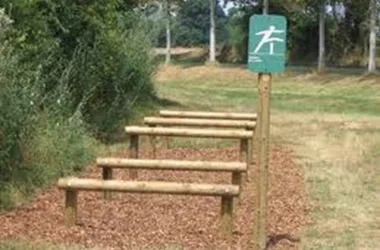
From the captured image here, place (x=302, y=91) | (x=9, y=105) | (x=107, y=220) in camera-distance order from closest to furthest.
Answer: (x=107, y=220), (x=9, y=105), (x=302, y=91)

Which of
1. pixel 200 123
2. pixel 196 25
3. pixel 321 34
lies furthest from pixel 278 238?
pixel 196 25

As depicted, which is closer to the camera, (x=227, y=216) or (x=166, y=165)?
(x=227, y=216)

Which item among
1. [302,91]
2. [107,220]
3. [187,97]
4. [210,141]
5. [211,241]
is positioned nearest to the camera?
[211,241]

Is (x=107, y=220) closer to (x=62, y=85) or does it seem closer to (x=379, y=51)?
(x=62, y=85)

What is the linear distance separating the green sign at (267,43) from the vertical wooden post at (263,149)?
5.5 inches

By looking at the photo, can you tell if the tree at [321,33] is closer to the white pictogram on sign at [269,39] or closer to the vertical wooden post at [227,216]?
the vertical wooden post at [227,216]

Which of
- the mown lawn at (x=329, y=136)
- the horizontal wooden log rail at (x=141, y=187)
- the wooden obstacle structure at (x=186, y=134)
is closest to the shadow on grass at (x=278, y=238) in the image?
the mown lawn at (x=329, y=136)

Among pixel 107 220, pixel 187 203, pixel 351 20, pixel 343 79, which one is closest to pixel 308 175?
pixel 187 203

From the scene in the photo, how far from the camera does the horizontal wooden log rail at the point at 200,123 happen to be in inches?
543

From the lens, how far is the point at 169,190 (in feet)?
27.8

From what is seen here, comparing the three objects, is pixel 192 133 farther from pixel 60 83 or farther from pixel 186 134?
pixel 60 83

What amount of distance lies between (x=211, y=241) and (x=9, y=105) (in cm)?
287

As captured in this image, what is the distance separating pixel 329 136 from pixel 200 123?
5139 millimetres

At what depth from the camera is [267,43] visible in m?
7.46
